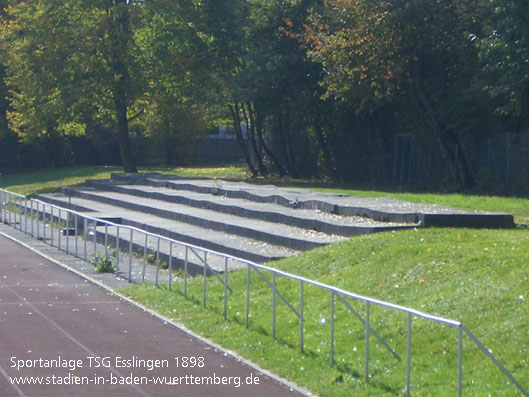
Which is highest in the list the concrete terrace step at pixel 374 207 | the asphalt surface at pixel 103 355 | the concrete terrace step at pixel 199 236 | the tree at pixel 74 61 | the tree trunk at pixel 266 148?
the tree at pixel 74 61

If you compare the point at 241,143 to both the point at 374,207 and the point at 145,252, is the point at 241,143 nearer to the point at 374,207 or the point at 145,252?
the point at 374,207

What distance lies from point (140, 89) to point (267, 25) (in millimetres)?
7218

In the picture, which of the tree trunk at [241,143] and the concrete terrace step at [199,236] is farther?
the tree trunk at [241,143]

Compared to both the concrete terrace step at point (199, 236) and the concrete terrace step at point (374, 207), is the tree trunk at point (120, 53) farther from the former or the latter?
the concrete terrace step at point (199, 236)

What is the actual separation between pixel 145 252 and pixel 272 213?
4336 millimetres

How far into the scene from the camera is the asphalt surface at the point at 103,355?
28.9ft

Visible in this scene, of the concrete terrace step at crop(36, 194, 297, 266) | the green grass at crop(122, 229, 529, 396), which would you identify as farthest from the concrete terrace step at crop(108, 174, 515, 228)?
the concrete terrace step at crop(36, 194, 297, 266)

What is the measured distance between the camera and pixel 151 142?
56.4 m

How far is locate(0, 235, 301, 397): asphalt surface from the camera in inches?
347

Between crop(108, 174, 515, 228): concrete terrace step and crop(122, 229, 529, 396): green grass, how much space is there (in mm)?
817

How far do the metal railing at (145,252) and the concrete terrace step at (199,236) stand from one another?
567 mm

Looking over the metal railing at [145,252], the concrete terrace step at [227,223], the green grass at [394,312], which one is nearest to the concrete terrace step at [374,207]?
the green grass at [394,312]

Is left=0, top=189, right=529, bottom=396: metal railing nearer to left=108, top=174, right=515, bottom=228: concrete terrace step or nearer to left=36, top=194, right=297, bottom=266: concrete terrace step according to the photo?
left=36, top=194, right=297, bottom=266: concrete terrace step

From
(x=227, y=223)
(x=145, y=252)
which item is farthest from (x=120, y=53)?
(x=145, y=252)
